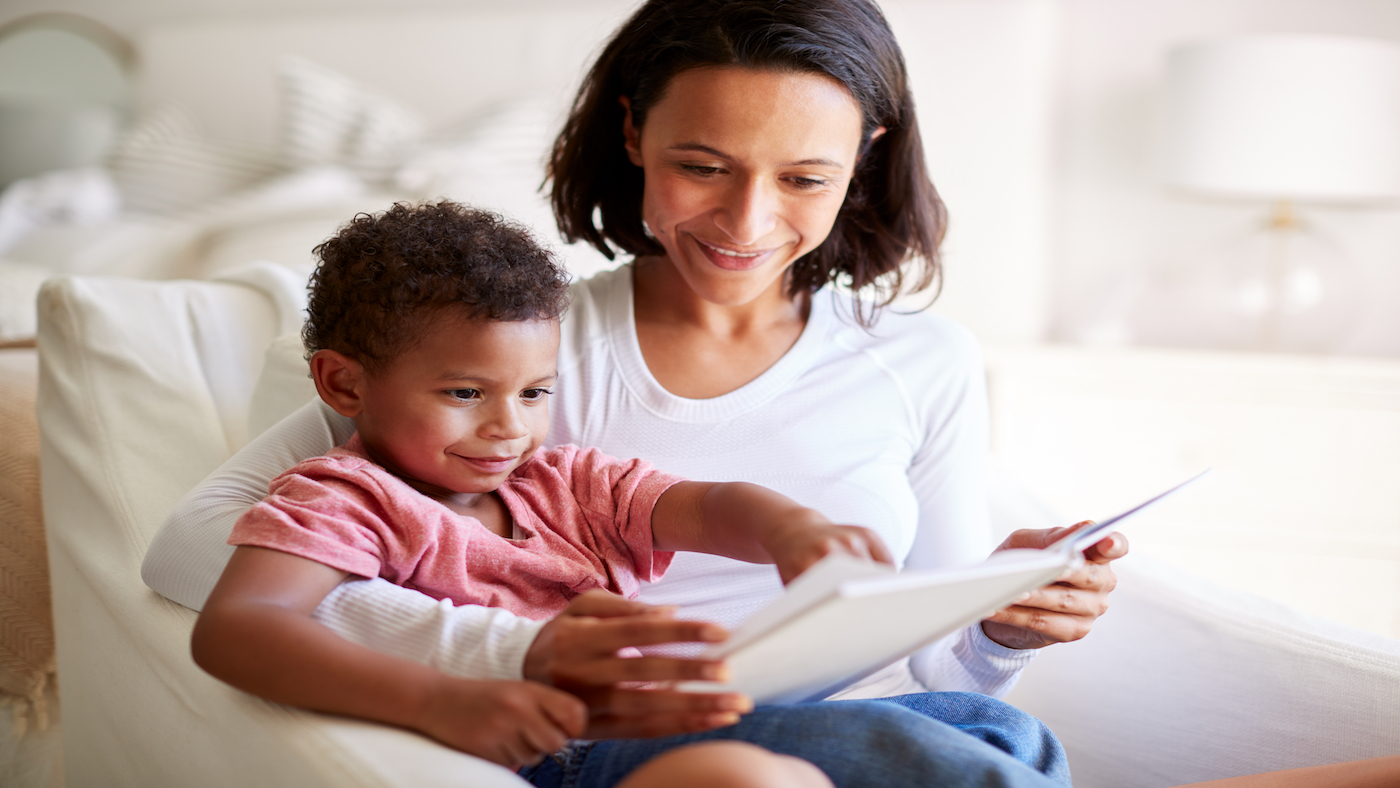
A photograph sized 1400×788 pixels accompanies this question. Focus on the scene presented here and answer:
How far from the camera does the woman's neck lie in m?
1.05

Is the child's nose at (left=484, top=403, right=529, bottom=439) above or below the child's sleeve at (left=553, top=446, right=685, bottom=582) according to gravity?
above

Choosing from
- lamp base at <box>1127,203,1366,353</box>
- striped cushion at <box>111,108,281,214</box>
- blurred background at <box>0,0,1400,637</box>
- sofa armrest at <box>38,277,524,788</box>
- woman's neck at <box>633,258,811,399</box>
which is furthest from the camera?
striped cushion at <box>111,108,281,214</box>

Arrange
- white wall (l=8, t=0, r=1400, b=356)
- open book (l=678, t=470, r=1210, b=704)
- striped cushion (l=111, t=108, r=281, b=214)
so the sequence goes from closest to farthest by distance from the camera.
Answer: open book (l=678, t=470, r=1210, b=704) < white wall (l=8, t=0, r=1400, b=356) < striped cushion (l=111, t=108, r=281, b=214)

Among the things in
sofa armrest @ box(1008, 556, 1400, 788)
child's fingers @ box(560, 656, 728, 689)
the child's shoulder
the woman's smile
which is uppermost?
the woman's smile

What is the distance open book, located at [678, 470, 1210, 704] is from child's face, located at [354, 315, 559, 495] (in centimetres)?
28

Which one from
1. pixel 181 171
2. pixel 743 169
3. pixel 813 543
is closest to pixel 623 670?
pixel 813 543

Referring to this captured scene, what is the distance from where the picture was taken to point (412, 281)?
2.60ft

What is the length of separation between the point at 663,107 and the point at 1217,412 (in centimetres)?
153

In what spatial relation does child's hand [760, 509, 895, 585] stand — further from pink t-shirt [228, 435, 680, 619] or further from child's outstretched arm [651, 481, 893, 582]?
pink t-shirt [228, 435, 680, 619]

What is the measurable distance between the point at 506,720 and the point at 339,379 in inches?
13.9

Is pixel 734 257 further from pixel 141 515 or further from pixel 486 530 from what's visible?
pixel 141 515

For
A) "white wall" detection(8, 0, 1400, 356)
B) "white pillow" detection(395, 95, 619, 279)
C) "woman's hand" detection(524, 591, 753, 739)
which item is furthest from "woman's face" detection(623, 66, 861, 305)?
"white wall" detection(8, 0, 1400, 356)

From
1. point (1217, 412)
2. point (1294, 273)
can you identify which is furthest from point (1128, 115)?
point (1217, 412)

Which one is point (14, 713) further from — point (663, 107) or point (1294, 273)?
point (1294, 273)
